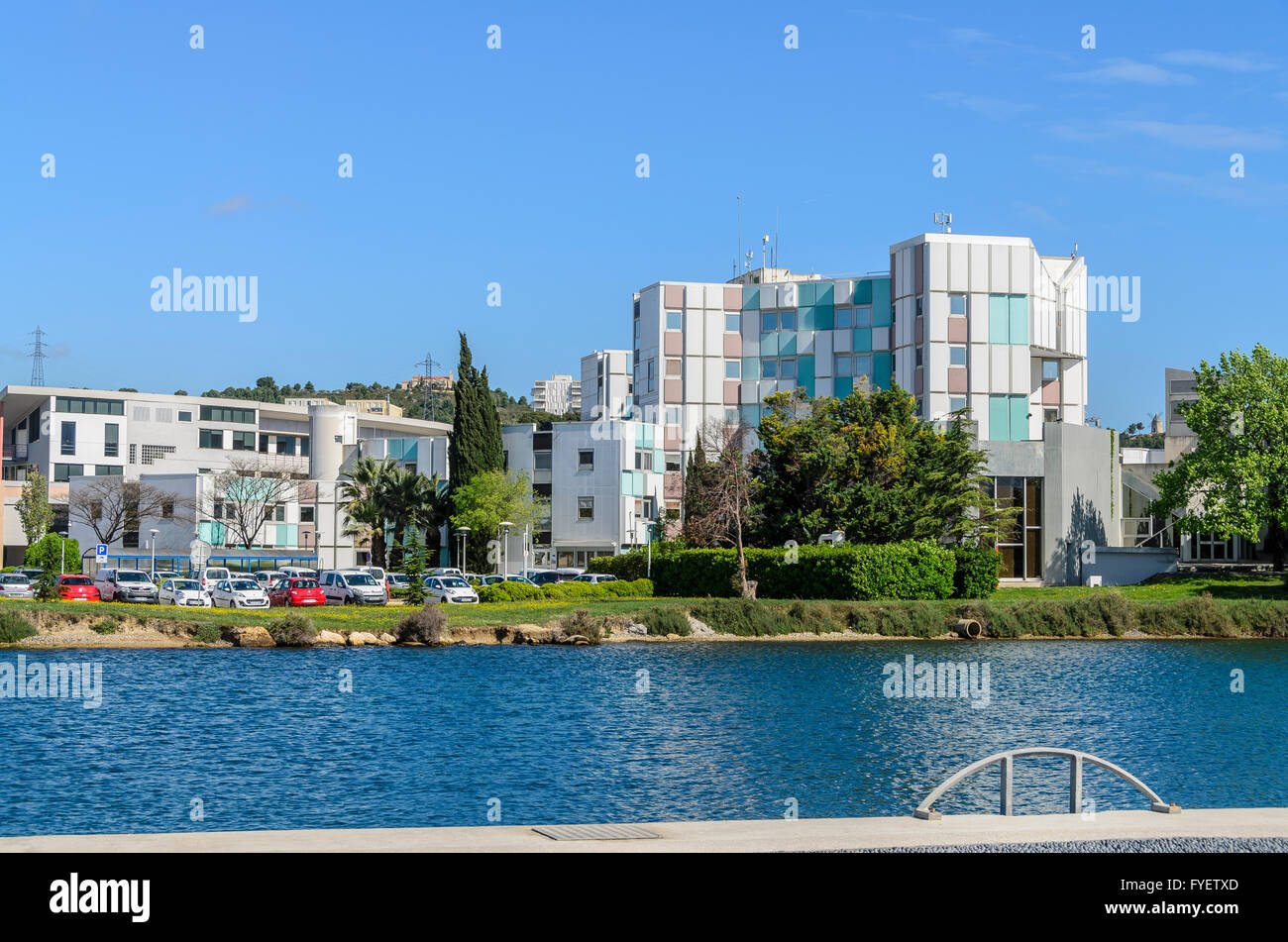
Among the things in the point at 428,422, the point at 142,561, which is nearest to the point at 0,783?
the point at 142,561

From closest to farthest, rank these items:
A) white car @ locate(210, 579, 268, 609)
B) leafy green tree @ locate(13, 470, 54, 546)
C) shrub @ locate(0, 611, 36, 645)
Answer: shrub @ locate(0, 611, 36, 645) < white car @ locate(210, 579, 268, 609) < leafy green tree @ locate(13, 470, 54, 546)

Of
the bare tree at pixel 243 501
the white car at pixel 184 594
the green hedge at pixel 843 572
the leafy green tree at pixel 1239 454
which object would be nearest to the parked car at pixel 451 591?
the white car at pixel 184 594

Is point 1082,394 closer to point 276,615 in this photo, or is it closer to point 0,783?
point 276,615

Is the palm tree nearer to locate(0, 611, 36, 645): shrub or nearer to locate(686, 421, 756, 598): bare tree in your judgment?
locate(686, 421, 756, 598): bare tree

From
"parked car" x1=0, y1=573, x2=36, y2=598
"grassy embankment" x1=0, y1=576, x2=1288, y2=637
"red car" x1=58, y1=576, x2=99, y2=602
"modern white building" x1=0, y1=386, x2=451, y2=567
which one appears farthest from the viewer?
"modern white building" x1=0, y1=386, x2=451, y2=567

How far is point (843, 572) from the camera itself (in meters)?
71.8

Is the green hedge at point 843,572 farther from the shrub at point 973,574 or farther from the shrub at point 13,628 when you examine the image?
the shrub at point 13,628

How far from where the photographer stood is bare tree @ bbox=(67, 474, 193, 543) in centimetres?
10831

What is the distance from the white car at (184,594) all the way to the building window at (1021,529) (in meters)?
50.1

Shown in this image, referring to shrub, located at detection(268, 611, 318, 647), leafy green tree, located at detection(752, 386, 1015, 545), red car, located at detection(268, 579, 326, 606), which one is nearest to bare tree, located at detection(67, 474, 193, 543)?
red car, located at detection(268, 579, 326, 606)

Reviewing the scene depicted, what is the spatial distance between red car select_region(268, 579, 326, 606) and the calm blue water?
14.3 meters

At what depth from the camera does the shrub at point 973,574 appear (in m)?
75.6

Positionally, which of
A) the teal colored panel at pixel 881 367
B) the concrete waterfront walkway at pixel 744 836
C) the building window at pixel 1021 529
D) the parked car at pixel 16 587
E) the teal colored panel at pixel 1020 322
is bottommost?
the parked car at pixel 16 587
